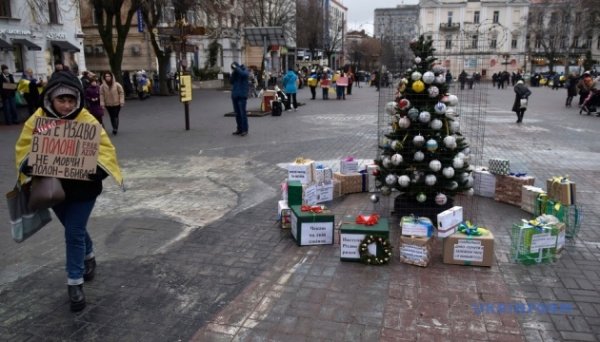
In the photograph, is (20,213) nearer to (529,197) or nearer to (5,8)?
(529,197)

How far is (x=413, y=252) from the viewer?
187 inches

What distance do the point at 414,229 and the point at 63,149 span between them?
3233 mm

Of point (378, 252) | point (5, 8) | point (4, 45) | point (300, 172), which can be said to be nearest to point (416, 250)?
point (378, 252)

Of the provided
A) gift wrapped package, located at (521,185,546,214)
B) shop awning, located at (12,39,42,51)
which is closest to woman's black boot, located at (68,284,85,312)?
gift wrapped package, located at (521,185,546,214)

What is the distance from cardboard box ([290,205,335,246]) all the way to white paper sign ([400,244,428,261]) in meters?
0.84

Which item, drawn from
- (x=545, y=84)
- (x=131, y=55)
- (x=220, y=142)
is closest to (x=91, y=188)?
(x=220, y=142)

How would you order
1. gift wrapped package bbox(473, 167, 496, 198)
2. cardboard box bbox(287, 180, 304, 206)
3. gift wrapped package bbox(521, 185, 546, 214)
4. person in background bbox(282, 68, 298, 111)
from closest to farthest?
cardboard box bbox(287, 180, 304, 206), gift wrapped package bbox(521, 185, 546, 214), gift wrapped package bbox(473, 167, 496, 198), person in background bbox(282, 68, 298, 111)

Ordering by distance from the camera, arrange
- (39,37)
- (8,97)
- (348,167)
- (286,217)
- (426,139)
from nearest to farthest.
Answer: (426,139) < (286,217) < (348,167) < (8,97) < (39,37)

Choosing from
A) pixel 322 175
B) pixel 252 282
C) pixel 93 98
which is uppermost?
pixel 93 98

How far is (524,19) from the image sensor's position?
78.6 meters

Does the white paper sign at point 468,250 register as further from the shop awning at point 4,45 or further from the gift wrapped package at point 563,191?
the shop awning at point 4,45

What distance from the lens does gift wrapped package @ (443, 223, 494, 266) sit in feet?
15.4

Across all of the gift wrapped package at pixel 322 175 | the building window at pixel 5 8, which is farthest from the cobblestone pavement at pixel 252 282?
the building window at pixel 5 8

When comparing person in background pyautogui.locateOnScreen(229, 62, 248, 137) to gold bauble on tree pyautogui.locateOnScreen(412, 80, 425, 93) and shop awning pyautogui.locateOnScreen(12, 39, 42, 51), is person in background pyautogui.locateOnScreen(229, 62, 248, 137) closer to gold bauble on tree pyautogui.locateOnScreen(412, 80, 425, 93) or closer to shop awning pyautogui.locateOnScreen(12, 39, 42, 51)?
gold bauble on tree pyautogui.locateOnScreen(412, 80, 425, 93)
